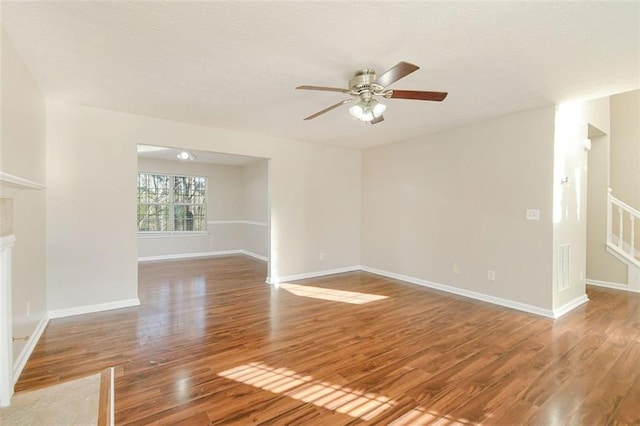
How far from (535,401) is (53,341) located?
4.04m

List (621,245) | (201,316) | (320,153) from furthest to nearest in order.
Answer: (320,153) → (621,245) → (201,316)

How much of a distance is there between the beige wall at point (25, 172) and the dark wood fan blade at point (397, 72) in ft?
8.67

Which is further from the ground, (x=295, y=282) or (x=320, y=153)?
(x=320, y=153)

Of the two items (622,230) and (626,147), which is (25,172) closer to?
(622,230)

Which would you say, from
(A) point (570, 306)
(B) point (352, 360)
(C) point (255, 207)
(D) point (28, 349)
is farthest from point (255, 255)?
(A) point (570, 306)

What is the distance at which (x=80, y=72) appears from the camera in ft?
8.61

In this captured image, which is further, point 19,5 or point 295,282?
point 295,282

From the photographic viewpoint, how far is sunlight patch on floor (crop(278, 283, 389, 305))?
4.08 m

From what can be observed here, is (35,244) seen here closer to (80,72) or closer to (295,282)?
(80,72)

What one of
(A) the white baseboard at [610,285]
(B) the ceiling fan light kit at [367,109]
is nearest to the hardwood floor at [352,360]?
(A) the white baseboard at [610,285]

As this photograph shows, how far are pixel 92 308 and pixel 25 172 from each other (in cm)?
182

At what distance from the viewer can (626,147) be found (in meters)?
4.84

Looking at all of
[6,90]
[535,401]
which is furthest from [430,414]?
[6,90]

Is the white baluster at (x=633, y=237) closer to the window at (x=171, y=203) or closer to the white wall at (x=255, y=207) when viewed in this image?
the white wall at (x=255, y=207)
